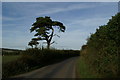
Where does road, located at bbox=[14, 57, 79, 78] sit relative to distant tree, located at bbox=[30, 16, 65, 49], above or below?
below

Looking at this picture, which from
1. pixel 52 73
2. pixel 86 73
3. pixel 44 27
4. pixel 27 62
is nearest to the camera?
pixel 86 73

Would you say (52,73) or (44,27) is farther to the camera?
(44,27)

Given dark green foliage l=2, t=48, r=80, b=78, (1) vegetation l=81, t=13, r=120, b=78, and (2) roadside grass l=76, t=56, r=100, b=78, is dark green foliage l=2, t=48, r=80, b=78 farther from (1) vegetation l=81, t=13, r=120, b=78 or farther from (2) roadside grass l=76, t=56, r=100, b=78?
(1) vegetation l=81, t=13, r=120, b=78

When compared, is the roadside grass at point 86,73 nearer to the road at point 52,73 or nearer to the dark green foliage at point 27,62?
the road at point 52,73

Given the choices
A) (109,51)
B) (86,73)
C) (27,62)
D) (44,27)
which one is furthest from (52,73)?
(44,27)

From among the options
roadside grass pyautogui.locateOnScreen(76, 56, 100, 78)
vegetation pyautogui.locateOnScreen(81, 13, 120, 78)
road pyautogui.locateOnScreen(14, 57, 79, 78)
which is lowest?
road pyautogui.locateOnScreen(14, 57, 79, 78)

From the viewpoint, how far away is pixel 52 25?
1821 inches

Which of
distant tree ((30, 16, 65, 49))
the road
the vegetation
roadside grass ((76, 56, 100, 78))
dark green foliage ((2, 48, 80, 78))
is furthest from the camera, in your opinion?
distant tree ((30, 16, 65, 49))

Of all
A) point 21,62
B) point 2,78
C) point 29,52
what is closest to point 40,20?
point 29,52

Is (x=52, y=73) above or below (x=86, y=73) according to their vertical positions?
below

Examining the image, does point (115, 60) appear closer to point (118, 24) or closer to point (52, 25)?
point (118, 24)

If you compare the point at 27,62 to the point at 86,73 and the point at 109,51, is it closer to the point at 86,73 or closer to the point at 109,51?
the point at 86,73

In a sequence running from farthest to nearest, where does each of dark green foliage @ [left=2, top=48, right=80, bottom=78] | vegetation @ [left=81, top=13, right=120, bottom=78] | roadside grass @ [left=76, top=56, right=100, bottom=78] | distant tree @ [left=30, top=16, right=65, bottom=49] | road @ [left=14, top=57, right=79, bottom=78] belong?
distant tree @ [left=30, top=16, right=65, bottom=49]
dark green foliage @ [left=2, top=48, right=80, bottom=78]
road @ [left=14, top=57, right=79, bottom=78]
roadside grass @ [left=76, top=56, right=100, bottom=78]
vegetation @ [left=81, top=13, right=120, bottom=78]

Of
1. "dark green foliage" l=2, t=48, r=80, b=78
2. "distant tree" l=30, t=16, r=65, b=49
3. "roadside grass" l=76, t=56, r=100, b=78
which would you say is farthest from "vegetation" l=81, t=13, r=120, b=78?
"distant tree" l=30, t=16, r=65, b=49
